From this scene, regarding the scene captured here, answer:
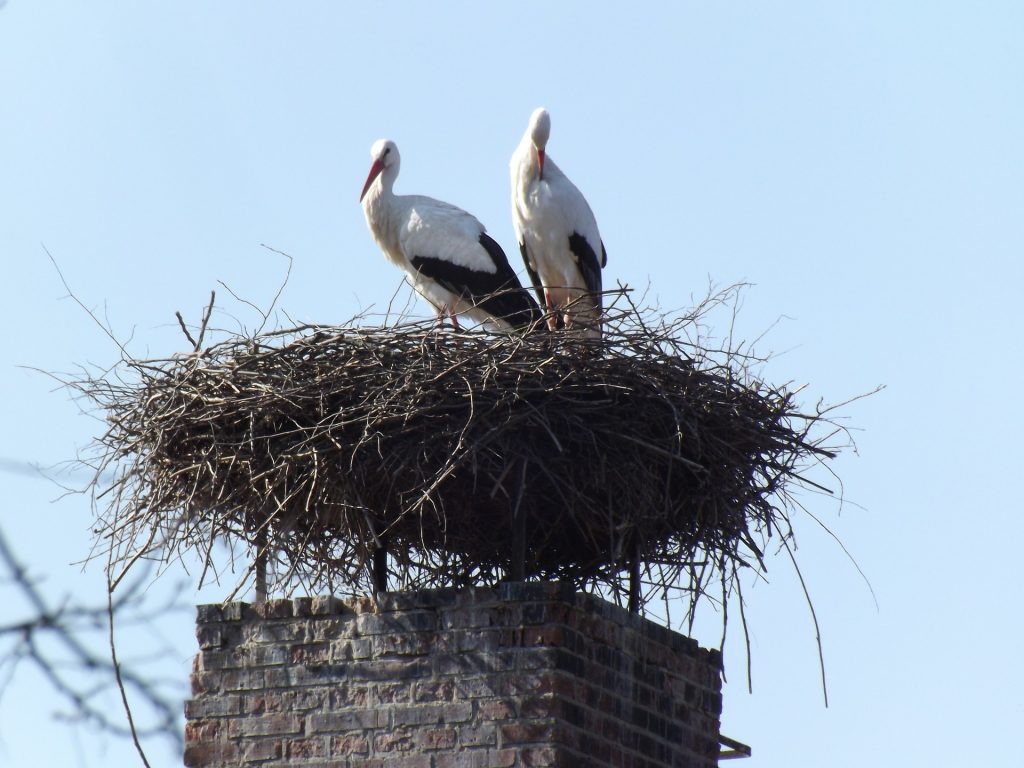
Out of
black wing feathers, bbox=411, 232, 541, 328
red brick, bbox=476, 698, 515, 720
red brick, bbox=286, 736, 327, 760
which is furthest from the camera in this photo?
black wing feathers, bbox=411, 232, 541, 328

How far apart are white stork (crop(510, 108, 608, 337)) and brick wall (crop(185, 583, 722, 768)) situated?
3738 mm

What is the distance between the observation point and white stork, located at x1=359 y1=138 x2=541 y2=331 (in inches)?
415

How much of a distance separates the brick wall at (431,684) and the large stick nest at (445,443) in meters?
0.32

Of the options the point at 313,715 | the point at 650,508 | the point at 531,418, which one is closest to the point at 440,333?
the point at 531,418

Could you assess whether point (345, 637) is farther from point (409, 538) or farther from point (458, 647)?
point (409, 538)

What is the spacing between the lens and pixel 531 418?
288 inches

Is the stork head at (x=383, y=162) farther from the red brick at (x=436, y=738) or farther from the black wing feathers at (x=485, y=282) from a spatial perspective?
the red brick at (x=436, y=738)

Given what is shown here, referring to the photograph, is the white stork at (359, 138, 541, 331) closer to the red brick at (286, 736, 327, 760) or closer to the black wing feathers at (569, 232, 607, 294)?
Result: the black wing feathers at (569, 232, 607, 294)

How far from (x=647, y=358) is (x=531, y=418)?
59 centimetres

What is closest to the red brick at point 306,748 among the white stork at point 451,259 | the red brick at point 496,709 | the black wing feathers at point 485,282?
the red brick at point 496,709

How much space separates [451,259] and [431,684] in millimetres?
3876

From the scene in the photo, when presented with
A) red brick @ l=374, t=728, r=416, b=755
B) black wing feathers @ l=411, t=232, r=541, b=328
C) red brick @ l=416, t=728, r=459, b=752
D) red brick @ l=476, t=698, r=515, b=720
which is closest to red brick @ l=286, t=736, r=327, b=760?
red brick @ l=374, t=728, r=416, b=755

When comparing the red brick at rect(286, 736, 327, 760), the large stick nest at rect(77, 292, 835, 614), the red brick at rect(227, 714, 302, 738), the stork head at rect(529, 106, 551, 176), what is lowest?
the red brick at rect(286, 736, 327, 760)

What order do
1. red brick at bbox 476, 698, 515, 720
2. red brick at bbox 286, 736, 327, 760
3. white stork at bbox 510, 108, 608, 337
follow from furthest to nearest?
white stork at bbox 510, 108, 608, 337, red brick at bbox 286, 736, 327, 760, red brick at bbox 476, 698, 515, 720
